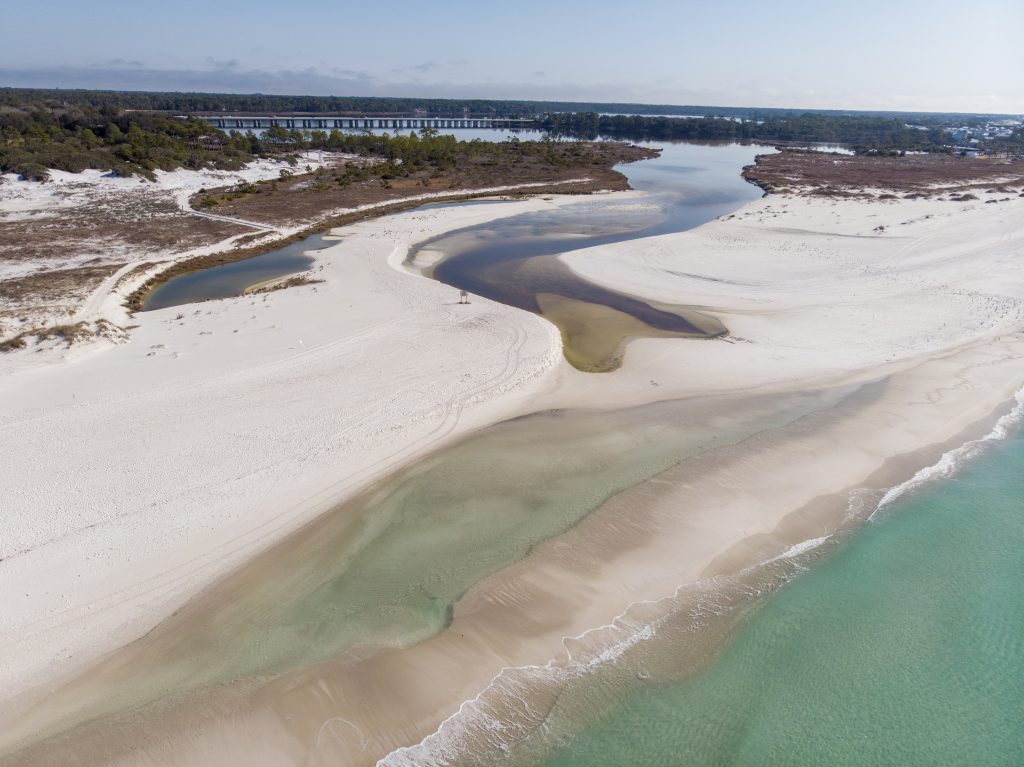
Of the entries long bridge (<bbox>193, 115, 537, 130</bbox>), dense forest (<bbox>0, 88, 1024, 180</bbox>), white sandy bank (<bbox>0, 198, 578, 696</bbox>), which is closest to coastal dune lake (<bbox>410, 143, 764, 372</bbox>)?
white sandy bank (<bbox>0, 198, 578, 696</bbox>)

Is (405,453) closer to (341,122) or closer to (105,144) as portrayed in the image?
(105,144)

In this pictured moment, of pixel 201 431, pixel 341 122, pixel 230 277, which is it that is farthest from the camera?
pixel 341 122

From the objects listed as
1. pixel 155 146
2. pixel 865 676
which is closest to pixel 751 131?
pixel 155 146

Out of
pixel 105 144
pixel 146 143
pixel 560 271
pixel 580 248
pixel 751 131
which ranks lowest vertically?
pixel 560 271

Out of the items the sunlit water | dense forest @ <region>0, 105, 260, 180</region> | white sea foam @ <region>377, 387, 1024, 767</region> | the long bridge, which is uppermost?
the long bridge

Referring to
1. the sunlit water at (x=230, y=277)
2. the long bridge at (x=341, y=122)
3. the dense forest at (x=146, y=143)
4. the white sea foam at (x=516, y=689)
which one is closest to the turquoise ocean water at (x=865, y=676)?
the white sea foam at (x=516, y=689)

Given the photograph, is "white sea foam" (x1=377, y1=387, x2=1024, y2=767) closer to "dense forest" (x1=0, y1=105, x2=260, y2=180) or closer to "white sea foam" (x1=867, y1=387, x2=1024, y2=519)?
"white sea foam" (x1=867, y1=387, x2=1024, y2=519)

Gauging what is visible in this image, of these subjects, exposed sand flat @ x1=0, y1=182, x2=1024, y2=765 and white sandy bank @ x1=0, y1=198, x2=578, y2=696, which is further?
white sandy bank @ x1=0, y1=198, x2=578, y2=696

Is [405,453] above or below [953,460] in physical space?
below
